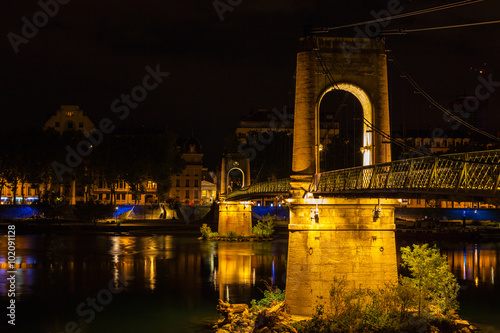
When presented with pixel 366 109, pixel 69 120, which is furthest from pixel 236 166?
pixel 366 109

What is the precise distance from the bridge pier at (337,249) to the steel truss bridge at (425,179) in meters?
0.88

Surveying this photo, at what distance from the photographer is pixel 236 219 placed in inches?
2844

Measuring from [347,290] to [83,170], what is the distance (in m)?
77.8

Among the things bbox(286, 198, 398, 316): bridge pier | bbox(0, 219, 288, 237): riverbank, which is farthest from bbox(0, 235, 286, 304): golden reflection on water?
bbox(286, 198, 398, 316): bridge pier

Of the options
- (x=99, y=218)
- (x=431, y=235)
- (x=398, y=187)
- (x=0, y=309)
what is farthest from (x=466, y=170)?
(x=99, y=218)

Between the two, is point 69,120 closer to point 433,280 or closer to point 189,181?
point 189,181

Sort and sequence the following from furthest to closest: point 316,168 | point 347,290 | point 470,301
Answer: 1. point 470,301
2. point 316,168
3. point 347,290

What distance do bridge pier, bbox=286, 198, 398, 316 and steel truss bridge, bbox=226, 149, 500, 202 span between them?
34.8 inches

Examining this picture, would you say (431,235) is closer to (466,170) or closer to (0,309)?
(0,309)

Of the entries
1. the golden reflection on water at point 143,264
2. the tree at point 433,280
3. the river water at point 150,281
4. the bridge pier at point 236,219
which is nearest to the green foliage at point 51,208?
the golden reflection on water at point 143,264

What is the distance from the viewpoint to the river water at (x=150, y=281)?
30.8m

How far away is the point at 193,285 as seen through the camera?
4056 centimetres

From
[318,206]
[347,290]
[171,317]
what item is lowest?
[171,317]

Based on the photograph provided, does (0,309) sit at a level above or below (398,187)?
below
